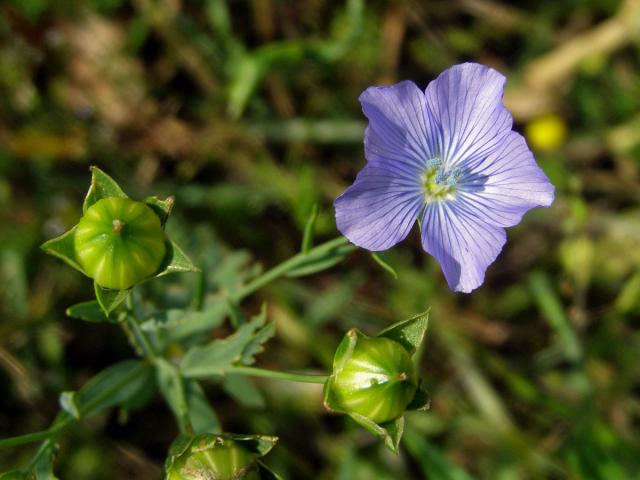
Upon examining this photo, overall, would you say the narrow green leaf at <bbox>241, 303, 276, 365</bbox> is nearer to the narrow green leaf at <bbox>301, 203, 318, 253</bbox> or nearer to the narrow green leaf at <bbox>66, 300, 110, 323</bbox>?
the narrow green leaf at <bbox>301, 203, 318, 253</bbox>

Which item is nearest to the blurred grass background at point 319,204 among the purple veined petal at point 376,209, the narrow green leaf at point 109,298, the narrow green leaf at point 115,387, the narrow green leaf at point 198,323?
the narrow green leaf at point 198,323

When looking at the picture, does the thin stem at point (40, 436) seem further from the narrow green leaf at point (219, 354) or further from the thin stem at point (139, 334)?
the narrow green leaf at point (219, 354)

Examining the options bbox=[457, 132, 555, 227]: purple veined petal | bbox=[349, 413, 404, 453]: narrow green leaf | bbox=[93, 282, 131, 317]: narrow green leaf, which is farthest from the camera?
bbox=[457, 132, 555, 227]: purple veined petal

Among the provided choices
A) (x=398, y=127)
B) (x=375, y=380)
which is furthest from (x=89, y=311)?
(x=398, y=127)

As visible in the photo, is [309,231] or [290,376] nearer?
[290,376]

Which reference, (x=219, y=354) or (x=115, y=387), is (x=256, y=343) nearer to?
(x=219, y=354)

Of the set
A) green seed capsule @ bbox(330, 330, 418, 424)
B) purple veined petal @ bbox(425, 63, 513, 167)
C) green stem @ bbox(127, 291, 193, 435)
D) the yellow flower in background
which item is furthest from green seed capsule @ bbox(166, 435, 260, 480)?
the yellow flower in background
